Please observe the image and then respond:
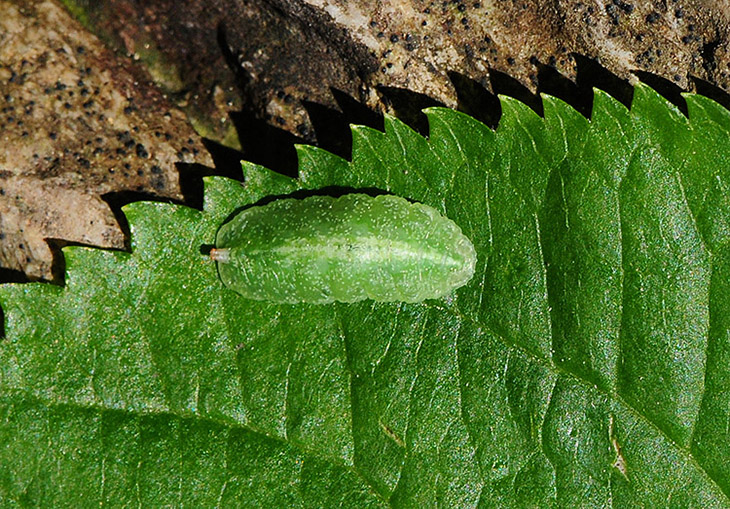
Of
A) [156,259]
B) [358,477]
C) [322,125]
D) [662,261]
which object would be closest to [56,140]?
[156,259]

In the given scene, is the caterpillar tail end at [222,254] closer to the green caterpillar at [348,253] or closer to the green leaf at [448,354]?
the green caterpillar at [348,253]

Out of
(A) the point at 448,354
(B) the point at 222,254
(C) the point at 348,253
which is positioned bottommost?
(B) the point at 222,254

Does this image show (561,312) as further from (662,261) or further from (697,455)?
(697,455)

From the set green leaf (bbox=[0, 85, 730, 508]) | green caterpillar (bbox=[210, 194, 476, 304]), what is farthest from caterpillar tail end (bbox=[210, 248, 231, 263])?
green leaf (bbox=[0, 85, 730, 508])

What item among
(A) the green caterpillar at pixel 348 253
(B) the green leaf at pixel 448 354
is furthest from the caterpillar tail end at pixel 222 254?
(B) the green leaf at pixel 448 354

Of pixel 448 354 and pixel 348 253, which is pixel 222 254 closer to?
pixel 348 253

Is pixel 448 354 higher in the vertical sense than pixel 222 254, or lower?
higher

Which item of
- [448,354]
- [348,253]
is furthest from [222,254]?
[448,354]

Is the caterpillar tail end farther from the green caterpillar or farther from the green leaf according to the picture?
the green leaf
